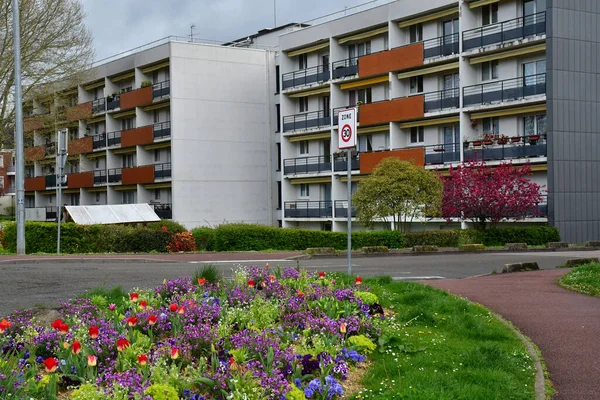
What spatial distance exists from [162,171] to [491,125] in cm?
2244

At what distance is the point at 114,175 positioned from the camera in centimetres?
5766

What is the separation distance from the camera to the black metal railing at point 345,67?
151ft

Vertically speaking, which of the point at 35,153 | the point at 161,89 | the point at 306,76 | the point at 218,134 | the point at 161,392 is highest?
the point at 306,76

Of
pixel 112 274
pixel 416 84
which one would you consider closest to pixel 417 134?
pixel 416 84

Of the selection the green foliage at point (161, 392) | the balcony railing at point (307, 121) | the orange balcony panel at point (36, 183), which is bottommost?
the green foliage at point (161, 392)

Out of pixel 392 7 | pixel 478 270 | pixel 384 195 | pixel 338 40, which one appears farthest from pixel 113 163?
pixel 478 270

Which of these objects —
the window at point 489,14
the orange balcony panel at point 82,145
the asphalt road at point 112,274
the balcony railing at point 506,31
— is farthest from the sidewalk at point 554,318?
the orange balcony panel at point 82,145

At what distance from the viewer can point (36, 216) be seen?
6425cm

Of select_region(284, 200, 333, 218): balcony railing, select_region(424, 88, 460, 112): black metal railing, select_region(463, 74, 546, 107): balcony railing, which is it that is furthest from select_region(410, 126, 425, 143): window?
select_region(284, 200, 333, 218): balcony railing

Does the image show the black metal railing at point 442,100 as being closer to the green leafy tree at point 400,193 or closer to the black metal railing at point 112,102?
the green leafy tree at point 400,193

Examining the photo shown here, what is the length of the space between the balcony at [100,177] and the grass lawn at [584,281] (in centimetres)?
4766

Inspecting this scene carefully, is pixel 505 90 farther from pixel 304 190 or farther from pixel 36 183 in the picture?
pixel 36 183

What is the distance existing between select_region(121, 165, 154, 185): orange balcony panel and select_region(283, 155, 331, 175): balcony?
923 centimetres

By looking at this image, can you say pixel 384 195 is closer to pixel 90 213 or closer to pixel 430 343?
pixel 90 213
